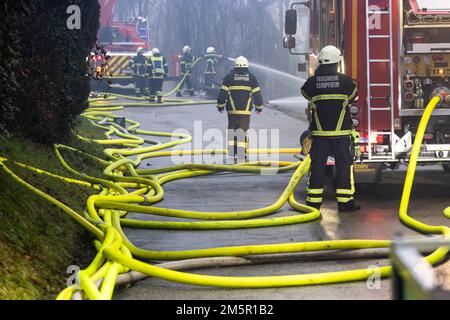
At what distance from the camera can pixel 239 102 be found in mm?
15750

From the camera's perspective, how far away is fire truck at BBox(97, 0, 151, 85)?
3359cm

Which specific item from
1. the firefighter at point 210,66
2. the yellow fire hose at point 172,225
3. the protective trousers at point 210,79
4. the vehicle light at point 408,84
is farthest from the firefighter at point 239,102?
the firefighter at point 210,66

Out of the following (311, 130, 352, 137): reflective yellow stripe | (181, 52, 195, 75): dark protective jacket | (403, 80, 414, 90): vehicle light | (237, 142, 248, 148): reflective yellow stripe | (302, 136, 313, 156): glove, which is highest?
(181, 52, 195, 75): dark protective jacket

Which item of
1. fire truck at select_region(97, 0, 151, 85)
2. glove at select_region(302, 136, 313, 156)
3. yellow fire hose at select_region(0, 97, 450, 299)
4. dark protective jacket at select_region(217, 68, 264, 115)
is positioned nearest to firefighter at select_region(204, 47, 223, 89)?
fire truck at select_region(97, 0, 151, 85)

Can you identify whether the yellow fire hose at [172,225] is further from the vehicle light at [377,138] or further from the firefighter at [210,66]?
the firefighter at [210,66]

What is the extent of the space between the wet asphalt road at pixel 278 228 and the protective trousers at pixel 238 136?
80 centimetres

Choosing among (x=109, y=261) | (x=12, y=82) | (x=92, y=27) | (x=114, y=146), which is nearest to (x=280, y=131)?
(x=114, y=146)

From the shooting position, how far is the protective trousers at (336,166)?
10.5m

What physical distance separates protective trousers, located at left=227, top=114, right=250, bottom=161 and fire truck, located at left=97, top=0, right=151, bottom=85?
17.5 metres

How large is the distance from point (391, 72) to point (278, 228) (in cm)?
248

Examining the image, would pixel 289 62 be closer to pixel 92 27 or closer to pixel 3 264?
pixel 92 27

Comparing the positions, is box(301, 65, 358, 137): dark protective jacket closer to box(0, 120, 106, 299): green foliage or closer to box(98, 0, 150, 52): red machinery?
box(0, 120, 106, 299): green foliage

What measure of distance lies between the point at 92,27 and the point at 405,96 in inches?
188

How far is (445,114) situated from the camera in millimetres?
11141
